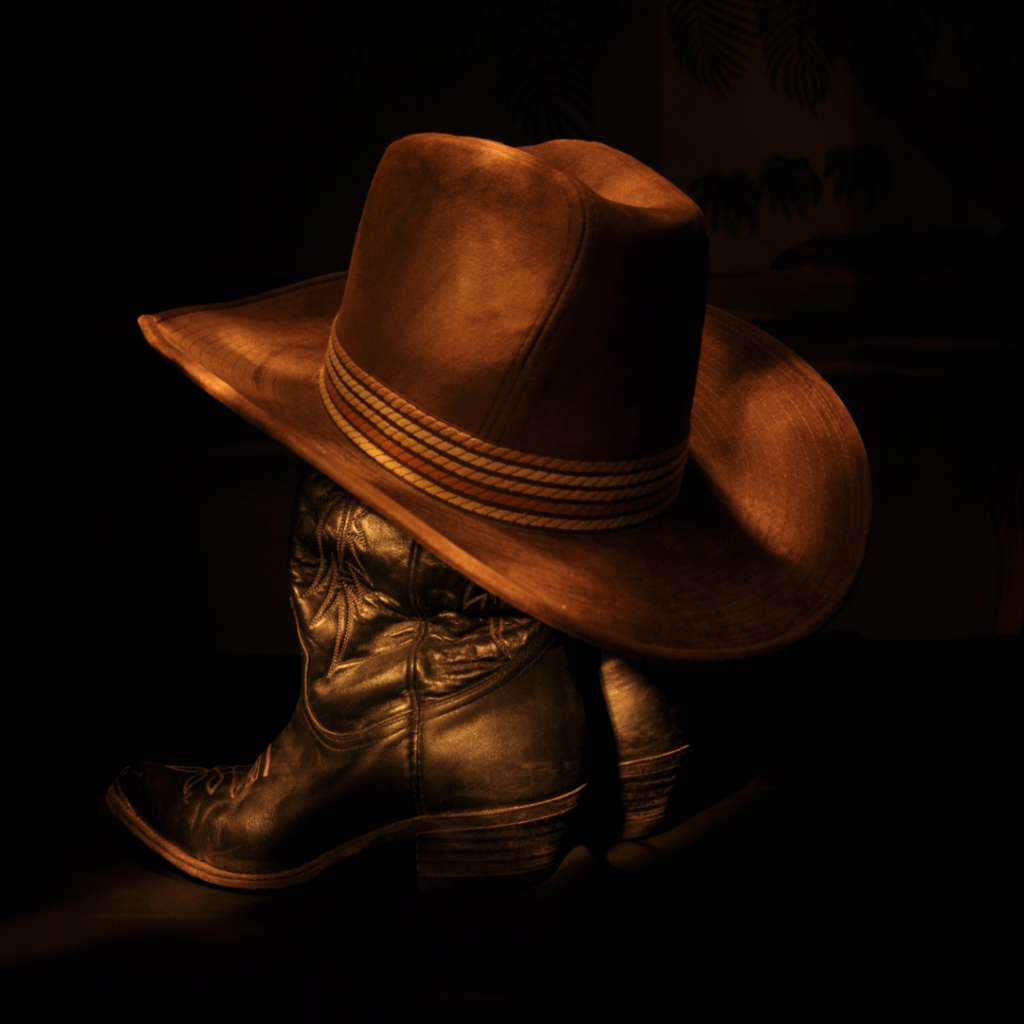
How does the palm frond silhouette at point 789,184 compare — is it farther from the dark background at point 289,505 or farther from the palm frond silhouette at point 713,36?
the palm frond silhouette at point 713,36

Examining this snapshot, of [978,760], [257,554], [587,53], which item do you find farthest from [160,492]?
[978,760]

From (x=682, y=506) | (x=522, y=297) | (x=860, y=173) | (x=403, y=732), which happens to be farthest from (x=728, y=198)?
(x=403, y=732)

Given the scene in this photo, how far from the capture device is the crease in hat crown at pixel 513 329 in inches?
27.5

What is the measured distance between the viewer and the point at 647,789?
0.96 m

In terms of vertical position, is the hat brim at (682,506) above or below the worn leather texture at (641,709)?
above

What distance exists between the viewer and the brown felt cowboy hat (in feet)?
2.27

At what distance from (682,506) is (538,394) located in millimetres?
257

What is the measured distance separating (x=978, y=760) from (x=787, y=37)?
135 centimetres

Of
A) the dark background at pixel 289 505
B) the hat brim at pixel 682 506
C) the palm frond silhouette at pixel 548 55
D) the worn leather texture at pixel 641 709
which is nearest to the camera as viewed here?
the hat brim at pixel 682 506

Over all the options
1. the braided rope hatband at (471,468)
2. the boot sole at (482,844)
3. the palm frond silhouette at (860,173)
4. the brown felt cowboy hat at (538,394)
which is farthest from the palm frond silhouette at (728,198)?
the boot sole at (482,844)

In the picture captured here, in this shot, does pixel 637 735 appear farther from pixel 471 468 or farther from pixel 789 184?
pixel 789 184

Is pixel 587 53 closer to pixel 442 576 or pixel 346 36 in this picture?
pixel 346 36

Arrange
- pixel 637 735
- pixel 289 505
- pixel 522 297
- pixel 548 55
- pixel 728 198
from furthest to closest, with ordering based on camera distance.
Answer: pixel 289 505 → pixel 728 198 → pixel 548 55 → pixel 637 735 → pixel 522 297

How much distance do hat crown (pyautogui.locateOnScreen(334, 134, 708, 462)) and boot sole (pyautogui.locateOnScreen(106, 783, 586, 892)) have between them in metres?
0.37
